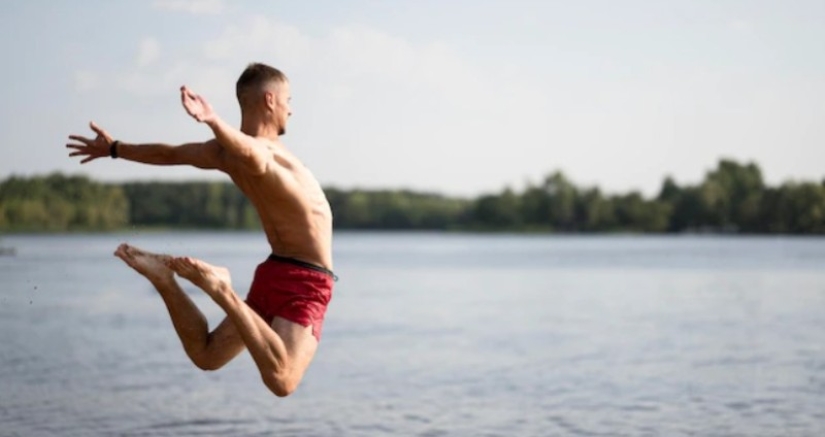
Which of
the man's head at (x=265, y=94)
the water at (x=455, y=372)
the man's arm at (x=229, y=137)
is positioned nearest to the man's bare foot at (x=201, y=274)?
the man's arm at (x=229, y=137)

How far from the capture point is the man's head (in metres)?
6.25

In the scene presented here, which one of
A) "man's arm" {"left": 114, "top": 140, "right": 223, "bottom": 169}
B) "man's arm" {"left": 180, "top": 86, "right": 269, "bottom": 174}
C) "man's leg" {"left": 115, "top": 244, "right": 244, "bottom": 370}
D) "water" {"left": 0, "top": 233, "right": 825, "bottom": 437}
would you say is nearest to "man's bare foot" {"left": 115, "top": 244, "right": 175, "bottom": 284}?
"man's leg" {"left": 115, "top": 244, "right": 244, "bottom": 370}

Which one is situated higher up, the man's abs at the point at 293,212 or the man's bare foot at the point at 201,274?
the man's abs at the point at 293,212

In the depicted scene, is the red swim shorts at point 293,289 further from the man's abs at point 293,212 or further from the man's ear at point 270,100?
the man's ear at point 270,100

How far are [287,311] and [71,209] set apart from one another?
96571 mm

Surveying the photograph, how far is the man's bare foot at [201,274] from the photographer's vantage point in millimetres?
6012

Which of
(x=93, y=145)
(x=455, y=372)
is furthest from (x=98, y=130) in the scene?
(x=455, y=372)

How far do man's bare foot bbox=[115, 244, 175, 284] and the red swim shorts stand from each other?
51 centimetres

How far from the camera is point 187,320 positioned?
654cm

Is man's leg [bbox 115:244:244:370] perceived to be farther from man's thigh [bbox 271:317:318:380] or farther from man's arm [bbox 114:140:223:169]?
man's arm [bbox 114:140:223:169]

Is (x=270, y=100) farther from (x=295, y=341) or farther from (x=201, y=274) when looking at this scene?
(x=295, y=341)

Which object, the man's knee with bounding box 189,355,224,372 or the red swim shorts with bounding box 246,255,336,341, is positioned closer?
the red swim shorts with bounding box 246,255,336,341

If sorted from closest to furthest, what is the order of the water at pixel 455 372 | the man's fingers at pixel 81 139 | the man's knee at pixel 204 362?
the man's knee at pixel 204 362, the man's fingers at pixel 81 139, the water at pixel 455 372

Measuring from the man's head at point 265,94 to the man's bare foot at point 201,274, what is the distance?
79cm
